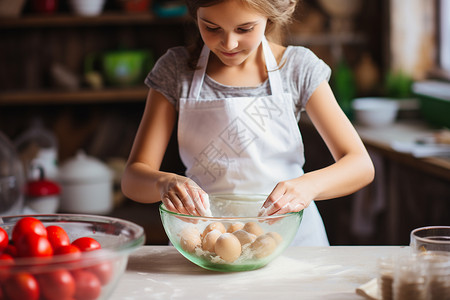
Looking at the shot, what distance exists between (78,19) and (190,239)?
227cm

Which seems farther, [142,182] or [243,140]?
[243,140]

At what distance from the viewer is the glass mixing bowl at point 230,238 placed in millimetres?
1067

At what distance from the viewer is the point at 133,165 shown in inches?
57.2

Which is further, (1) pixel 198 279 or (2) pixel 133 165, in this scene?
(2) pixel 133 165

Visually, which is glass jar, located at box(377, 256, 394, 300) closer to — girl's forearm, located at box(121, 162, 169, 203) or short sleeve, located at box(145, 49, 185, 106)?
girl's forearm, located at box(121, 162, 169, 203)

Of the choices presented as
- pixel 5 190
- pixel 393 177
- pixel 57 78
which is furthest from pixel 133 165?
pixel 57 78

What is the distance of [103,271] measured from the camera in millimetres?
861

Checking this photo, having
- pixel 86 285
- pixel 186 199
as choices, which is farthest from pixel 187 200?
pixel 86 285

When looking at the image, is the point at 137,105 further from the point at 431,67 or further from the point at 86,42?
the point at 431,67

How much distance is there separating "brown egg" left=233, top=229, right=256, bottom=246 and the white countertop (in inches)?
2.6

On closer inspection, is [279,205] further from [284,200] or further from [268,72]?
[268,72]

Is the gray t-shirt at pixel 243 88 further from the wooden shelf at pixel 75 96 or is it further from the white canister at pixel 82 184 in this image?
the wooden shelf at pixel 75 96

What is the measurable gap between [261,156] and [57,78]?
194 cm

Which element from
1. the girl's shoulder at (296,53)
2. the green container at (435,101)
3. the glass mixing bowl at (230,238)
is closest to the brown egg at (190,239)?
the glass mixing bowl at (230,238)
